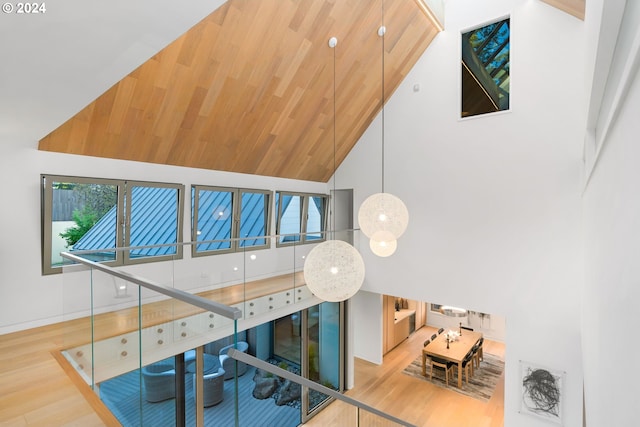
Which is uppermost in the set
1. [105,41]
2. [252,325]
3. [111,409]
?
[105,41]

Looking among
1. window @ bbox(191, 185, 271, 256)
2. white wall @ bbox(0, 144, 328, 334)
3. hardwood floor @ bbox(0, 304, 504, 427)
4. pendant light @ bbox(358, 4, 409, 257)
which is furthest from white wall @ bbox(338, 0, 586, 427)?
white wall @ bbox(0, 144, 328, 334)

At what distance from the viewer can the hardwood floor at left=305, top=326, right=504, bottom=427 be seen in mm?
6602

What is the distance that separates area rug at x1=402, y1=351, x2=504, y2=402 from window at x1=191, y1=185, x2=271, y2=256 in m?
5.53

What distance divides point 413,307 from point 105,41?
11.2 m

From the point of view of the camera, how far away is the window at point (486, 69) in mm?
6297

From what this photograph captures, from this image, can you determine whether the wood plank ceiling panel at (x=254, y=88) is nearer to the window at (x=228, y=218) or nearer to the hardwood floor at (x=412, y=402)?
the window at (x=228, y=218)

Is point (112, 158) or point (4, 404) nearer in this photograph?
point (4, 404)

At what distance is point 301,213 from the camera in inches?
334

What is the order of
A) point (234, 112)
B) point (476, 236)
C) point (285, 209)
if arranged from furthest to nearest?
point (285, 209)
point (476, 236)
point (234, 112)

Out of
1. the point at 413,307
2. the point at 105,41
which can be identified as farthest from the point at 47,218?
the point at 413,307

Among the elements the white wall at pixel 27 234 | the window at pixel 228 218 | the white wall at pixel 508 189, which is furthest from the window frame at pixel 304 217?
the white wall at pixel 27 234

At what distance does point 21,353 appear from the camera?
3.59m

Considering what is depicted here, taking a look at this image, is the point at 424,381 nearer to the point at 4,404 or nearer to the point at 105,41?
the point at 4,404

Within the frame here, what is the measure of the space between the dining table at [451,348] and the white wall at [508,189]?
193cm
